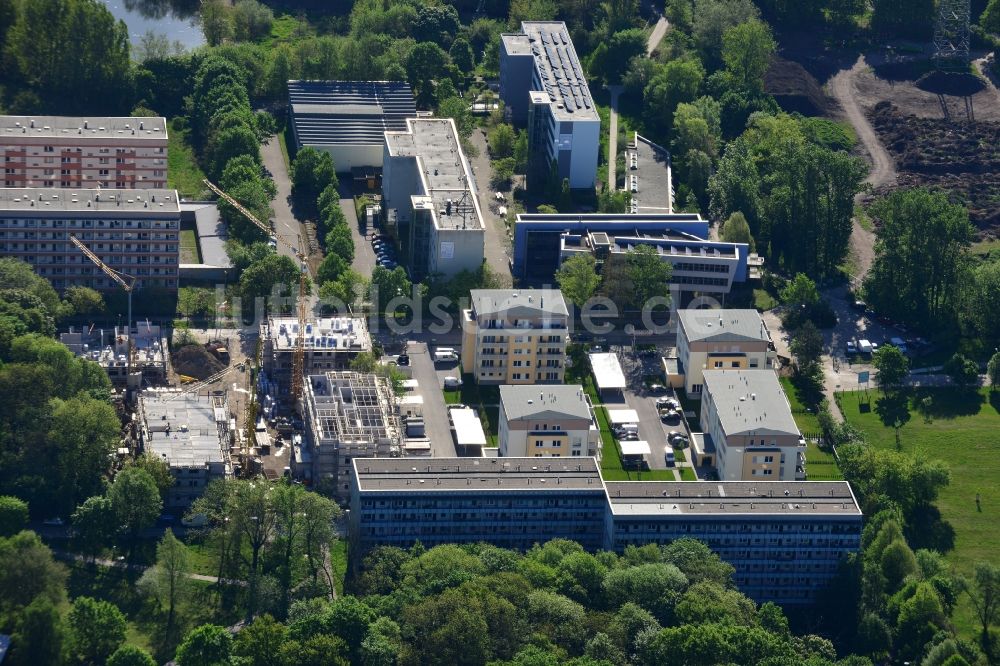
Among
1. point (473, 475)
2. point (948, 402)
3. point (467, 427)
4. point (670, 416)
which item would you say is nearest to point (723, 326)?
point (670, 416)

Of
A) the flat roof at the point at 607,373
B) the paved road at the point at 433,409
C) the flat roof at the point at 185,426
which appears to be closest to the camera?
the flat roof at the point at 185,426

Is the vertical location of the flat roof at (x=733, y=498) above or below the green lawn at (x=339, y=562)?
above

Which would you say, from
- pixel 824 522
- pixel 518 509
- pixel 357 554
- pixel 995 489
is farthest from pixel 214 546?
pixel 995 489

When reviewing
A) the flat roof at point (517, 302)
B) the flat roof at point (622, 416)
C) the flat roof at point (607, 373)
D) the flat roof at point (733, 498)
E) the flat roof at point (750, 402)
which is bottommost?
the flat roof at point (622, 416)

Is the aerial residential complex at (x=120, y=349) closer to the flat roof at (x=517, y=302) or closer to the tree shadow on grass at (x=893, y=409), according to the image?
the flat roof at (x=517, y=302)

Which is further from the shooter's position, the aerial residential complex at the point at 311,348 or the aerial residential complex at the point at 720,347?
the aerial residential complex at the point at 720,347

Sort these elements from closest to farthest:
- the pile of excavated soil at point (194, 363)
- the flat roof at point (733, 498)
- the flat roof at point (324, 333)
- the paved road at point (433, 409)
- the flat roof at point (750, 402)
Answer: the flat roof at point (733, 498) → the flat roof at point (750, 402) → the paved road at point (433, 409) → the flat roof at point (324, 333) → the pile of excavated soil at point (194, 363)

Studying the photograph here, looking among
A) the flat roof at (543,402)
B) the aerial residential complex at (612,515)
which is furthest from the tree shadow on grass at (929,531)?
the flat roof at (543,402)

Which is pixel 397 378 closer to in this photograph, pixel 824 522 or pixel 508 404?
pixel 508 404

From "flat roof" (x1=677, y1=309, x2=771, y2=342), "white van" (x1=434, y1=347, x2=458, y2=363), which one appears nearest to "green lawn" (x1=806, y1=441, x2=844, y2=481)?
"flat roof" (x1=677, y1=309, x2=771, y2=342)
